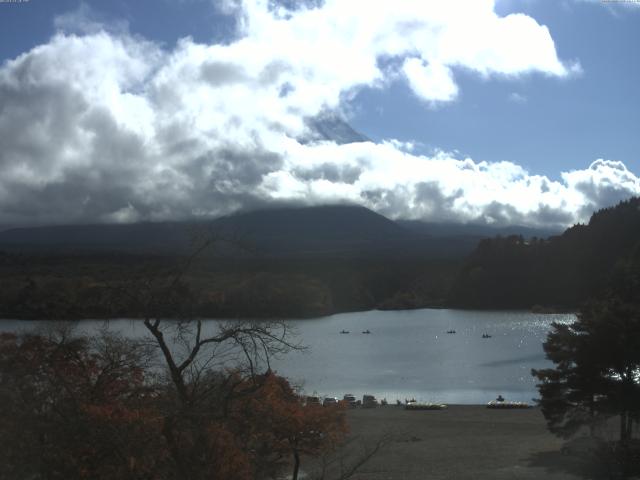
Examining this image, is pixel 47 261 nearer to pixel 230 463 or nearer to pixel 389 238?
pixel 230 463

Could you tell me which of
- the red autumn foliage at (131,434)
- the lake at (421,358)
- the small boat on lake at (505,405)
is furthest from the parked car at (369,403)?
the red autumn foliage at (131,434)

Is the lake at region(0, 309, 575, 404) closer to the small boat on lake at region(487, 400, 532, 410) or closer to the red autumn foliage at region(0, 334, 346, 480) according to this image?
the small boat on lake at region(487, 400, 532, 410)

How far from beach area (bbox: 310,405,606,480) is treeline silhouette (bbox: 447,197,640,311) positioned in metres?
66.6

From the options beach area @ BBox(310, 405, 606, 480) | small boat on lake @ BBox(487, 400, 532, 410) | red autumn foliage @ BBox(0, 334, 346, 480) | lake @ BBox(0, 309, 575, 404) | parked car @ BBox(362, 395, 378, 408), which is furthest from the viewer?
lake @ BBox(0, 309, 575, 404)

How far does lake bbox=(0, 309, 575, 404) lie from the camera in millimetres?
33188

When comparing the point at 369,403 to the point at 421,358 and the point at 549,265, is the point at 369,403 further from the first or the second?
the point at 549,265

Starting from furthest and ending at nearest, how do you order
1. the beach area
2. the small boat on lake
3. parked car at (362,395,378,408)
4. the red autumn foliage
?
parked car at (362,395,378,408), the small boat on lake, the beach area, the red autumn foliage

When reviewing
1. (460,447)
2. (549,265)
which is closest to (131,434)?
(460,447)

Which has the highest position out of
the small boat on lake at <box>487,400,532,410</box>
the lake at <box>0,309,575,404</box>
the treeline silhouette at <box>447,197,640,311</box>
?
the treeline silhouette at <box>447,197,640,311</box>

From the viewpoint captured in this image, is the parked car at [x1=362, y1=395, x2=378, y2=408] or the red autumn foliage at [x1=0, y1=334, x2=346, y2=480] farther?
the parked car at [x1=362, y1=395, x2=378, y2=408]

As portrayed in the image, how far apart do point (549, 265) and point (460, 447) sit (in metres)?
84.0

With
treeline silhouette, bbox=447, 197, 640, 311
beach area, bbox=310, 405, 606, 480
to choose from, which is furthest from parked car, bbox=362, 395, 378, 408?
treeline silhouette, bbox=447, 197, 640, 311

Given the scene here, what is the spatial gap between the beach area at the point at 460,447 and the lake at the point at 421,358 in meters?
2.77

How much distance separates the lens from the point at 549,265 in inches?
3809
